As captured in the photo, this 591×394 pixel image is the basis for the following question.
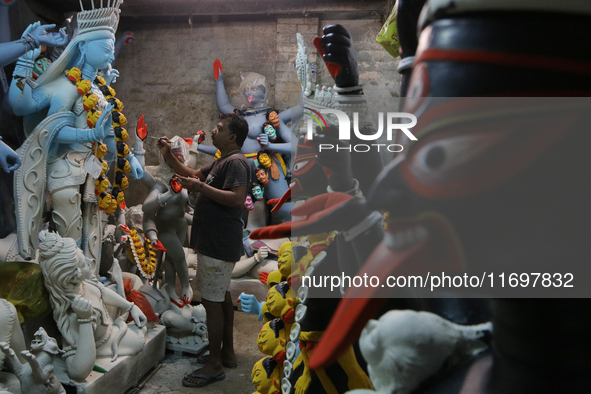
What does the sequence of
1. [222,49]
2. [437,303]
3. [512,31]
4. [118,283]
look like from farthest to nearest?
[222,49] → [118,283] → [437,303] → [512,31]

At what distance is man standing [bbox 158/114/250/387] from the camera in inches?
113

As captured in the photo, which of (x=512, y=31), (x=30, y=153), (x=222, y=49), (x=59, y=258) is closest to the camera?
(x=512, y=31)

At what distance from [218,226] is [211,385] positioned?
3.52 feet

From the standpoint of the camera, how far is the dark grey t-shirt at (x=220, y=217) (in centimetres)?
289

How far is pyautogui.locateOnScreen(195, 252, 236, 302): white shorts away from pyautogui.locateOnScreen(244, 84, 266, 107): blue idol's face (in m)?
3.30

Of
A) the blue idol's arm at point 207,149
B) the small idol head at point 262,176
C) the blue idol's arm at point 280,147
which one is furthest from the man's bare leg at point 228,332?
the blue idol's arm at point 207,149

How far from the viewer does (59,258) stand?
8.19 feet

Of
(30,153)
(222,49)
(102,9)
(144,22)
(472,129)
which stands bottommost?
(472,129)

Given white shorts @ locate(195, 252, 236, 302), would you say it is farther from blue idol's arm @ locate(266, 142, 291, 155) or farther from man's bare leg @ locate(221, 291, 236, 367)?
blue idol's arm @ locate(266, 142, 291, 155)

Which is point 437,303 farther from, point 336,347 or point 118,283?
point 118,283

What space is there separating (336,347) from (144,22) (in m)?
6.91

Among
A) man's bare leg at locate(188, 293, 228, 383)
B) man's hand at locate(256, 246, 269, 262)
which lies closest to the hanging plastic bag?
→ man's bare leg at locate(188, 293, 228, 383)

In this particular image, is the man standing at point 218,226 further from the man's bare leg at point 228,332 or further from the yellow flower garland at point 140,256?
the yellow flower garland at point 140,256

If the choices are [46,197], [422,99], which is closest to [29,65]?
[46,197]
